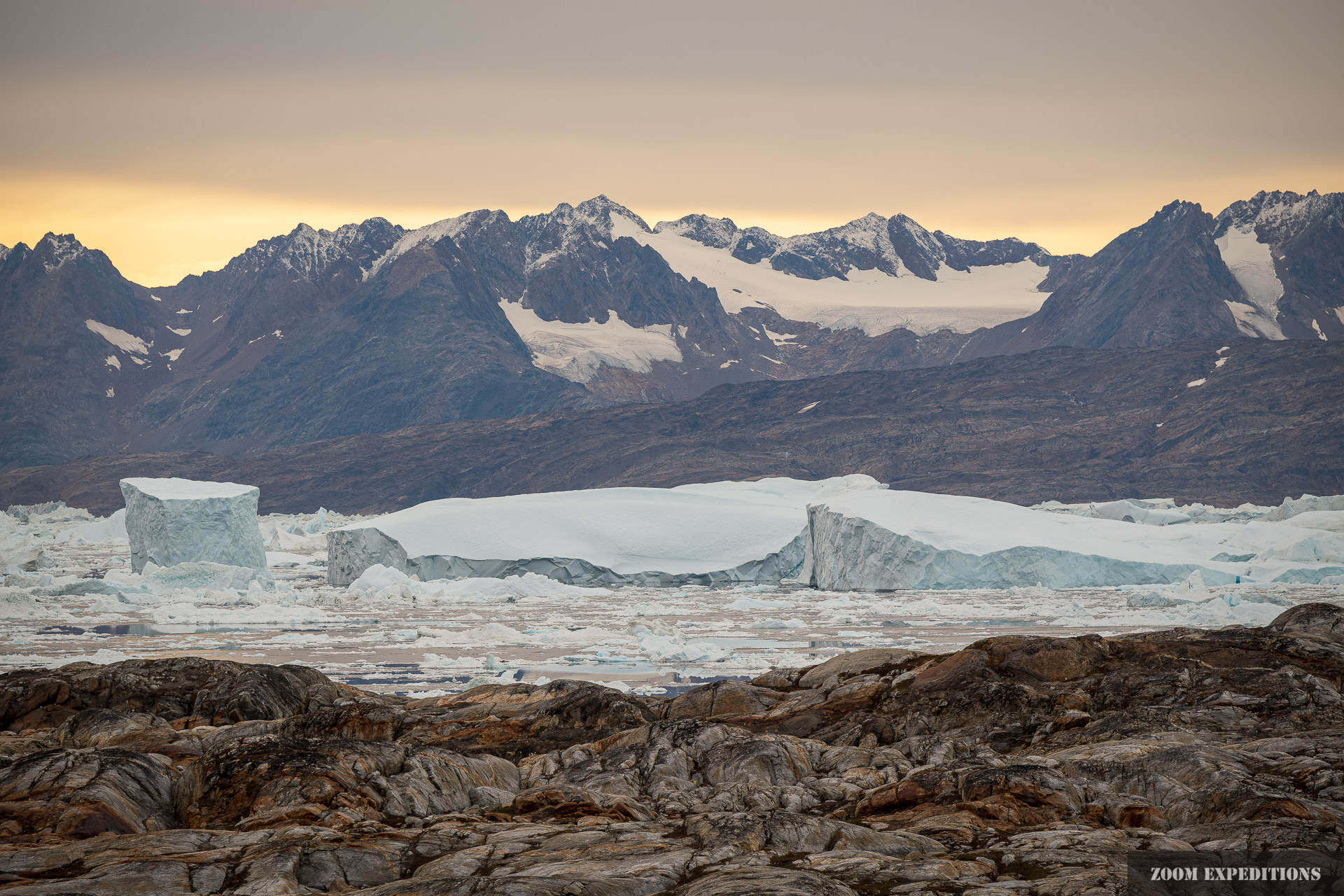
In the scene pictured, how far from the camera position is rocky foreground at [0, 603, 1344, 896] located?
700cm

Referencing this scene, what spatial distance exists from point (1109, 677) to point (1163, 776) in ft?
13.3

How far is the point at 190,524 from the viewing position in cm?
4519

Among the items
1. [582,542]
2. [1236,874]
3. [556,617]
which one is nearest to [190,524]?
[582,542]

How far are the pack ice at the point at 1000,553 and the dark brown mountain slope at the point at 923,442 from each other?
93.3 metres

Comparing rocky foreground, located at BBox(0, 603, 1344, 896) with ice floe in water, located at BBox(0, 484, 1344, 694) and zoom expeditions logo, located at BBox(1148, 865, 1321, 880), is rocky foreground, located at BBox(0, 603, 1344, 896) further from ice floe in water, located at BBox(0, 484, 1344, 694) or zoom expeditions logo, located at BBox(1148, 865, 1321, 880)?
ice floe in water, located at BBox(0, 484, 1344, 694)

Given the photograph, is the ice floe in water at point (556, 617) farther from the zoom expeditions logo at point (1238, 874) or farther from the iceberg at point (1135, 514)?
the iceberg at point (1135, 514)

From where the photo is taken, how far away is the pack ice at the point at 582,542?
136ft

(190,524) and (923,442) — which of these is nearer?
(190,524)

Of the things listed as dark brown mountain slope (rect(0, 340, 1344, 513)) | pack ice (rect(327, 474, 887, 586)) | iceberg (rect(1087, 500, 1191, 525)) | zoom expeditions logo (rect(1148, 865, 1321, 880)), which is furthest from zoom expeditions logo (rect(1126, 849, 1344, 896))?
dark brown mountain slope (rect(0, 340, 1344, 513))

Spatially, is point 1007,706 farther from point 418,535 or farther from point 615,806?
point 418,535

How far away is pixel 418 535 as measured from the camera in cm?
4206

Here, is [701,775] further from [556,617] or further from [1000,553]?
[1000,553]

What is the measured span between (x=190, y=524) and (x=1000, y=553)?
3034 cm

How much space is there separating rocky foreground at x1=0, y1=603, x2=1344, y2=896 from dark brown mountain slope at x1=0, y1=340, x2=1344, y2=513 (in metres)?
127
